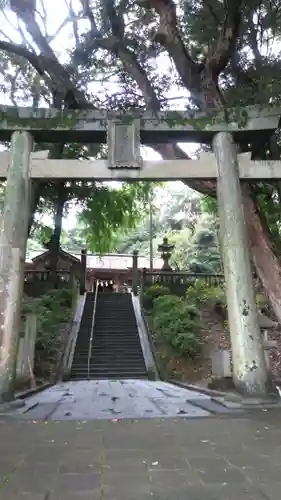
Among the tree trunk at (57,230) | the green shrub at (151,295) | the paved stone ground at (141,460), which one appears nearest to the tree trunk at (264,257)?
the paved stone ground at (141,460)

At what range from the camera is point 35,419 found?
4574 millimetres

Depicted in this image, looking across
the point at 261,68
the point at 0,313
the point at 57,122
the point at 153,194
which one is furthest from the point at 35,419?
the point at 153,194

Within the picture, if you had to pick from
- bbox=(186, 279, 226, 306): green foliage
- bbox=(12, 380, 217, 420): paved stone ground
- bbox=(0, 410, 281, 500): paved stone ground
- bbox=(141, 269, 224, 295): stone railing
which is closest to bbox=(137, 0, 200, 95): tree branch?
bbox=(12, 380, 217, 420): paved stone ground

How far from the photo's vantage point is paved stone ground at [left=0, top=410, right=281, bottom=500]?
2324mm

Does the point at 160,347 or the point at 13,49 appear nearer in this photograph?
the point at 13,49

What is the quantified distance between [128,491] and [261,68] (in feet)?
27.9

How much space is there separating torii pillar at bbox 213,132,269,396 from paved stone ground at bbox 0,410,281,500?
1.15 meters

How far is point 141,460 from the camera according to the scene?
9.62 feet

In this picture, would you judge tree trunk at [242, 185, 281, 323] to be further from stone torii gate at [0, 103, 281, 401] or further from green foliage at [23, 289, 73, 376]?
green foliage at [23, 289, 73, 376]

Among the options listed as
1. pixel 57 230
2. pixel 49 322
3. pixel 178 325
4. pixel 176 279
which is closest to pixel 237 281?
pixel 178 325

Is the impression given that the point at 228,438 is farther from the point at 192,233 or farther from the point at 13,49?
the point at 192,233

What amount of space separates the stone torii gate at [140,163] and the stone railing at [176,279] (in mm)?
13325

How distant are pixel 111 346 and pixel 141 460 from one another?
37.1ft

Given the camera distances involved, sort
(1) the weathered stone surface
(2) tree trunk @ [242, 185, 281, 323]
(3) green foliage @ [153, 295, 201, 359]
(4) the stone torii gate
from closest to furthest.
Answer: (4) the stone torii gate, (1) the weathered stone surface, (2) tree trunk @ [242, 185, 281, 323], (3) green foliage @ [153, 295, 201, 359]
